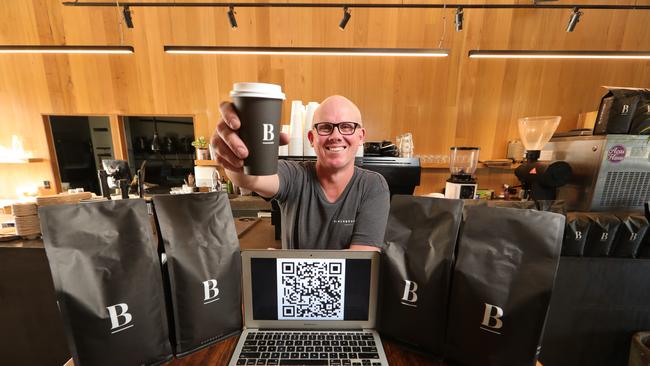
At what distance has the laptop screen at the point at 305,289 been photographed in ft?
2.32

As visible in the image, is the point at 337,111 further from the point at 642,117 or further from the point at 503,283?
the point at 642,117

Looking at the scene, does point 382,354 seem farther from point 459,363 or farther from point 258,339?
point 258,339

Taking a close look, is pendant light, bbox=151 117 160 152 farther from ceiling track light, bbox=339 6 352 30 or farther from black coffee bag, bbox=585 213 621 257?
black coffee bag, bbox=585 213 621 257

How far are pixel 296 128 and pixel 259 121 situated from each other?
1582 millimetres

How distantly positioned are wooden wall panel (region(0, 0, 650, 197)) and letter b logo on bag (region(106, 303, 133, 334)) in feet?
11.8

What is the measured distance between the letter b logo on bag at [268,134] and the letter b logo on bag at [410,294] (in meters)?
0.51

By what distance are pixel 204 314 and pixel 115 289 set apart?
22 cm

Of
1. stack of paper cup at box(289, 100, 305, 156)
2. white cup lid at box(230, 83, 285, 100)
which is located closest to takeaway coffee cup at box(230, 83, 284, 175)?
white cup lid at box(230, 83, 285, 100)

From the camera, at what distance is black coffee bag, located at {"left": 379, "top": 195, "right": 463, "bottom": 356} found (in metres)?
0.62

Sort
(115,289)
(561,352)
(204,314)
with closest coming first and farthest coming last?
(115,289), (204,314), (561,352)

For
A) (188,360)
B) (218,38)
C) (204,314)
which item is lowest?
(188,360)

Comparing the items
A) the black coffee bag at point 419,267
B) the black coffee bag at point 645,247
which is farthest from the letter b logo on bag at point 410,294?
the black coffee bag at point 645,247

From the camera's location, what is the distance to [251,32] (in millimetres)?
3639

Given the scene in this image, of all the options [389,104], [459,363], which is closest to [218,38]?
[389,104]
